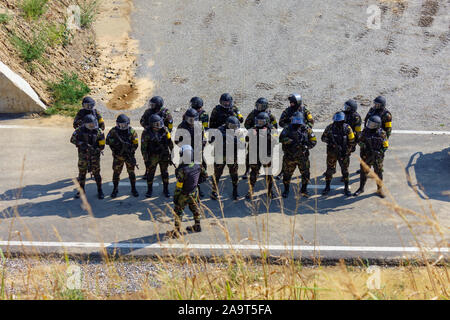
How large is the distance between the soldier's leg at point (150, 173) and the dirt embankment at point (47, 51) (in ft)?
18.3

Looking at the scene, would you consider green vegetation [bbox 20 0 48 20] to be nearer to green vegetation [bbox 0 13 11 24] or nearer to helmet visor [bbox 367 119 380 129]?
green vegetation [bbox 0 13 11 24]

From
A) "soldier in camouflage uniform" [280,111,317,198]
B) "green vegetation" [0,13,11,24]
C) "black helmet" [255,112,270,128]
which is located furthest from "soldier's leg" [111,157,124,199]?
"green vegetation" [0,13,11,24]

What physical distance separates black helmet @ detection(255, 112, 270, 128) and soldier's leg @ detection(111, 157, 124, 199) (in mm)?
2916

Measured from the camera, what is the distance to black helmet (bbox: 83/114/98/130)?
10445 mm

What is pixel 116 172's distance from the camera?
429 inches

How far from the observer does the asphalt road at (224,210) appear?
31.6ft

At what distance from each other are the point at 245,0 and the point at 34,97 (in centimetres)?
938

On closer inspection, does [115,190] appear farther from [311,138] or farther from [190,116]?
[311,138]

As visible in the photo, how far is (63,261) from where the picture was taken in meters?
9.06

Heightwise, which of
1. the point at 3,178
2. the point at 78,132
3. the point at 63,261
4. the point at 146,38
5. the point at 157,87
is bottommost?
the point at 63,261

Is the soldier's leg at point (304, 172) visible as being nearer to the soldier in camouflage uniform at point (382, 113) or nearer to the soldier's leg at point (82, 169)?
the soldier in camouflage uniform at point (382, 113)

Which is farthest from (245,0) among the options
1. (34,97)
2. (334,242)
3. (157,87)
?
(334,242)

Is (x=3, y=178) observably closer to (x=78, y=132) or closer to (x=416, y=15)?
(x=78, y=132)

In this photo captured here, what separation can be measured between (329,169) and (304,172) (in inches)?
22.9
